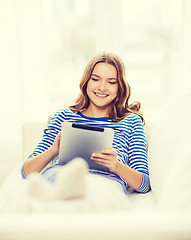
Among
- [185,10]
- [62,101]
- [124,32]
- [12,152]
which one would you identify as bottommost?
[12,152]

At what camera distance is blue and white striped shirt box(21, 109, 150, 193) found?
1337 mm

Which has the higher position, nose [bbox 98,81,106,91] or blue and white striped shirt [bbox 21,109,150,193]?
nose [bbox 98,81,106,91]

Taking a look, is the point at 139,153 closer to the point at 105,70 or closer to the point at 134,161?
the point at 134,161

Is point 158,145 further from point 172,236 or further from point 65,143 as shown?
point 172,236

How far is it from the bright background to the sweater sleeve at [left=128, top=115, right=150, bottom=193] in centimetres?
62

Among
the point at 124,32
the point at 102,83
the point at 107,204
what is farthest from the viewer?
the point at 124,32

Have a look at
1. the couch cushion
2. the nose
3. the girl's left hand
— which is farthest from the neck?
the girl's left hand

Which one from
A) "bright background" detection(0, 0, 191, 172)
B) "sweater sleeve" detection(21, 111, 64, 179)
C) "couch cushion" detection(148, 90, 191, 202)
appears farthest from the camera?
"bright background" detection(0, 0, 191, 172)

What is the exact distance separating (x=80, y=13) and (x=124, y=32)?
1.16 feet

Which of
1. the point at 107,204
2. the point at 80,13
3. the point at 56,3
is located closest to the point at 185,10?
the point at 80,13

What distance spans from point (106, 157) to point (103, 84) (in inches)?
16.7

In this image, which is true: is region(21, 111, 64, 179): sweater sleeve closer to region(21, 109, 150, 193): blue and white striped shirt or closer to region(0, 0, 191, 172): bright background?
region(21, 109, 150, 193): blue and white striped shirt

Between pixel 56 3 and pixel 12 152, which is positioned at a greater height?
pixel 56 3

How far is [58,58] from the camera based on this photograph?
99.5 inches
